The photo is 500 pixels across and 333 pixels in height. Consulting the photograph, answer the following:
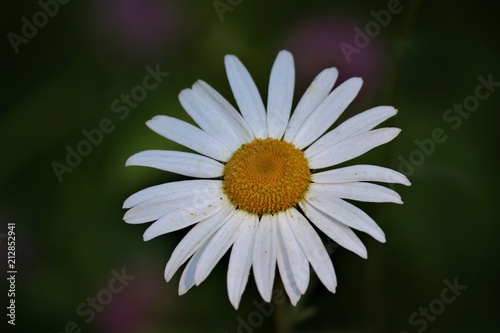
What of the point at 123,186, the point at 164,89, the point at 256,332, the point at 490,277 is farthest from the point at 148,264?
the point at 490,277

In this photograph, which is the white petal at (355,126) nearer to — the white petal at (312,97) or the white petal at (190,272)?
the white petal at (312,97)

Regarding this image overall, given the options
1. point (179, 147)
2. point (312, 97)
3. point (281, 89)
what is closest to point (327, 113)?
point (312, 97)

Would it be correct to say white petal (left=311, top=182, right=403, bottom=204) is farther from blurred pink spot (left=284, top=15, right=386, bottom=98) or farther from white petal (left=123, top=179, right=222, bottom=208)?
blurred pink spot (left=284, top=15, right=386, bottom=98)

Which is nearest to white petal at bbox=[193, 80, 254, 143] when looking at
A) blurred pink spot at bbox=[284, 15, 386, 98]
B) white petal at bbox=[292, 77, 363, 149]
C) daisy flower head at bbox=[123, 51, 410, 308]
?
daisy flower head at bbox=[123, 51, 410, 308]

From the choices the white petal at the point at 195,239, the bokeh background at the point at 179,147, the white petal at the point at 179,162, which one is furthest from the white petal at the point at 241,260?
the bokeh background at the point at 179,147

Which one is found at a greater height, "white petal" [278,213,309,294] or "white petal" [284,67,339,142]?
"white petal" [284,67,339,142]

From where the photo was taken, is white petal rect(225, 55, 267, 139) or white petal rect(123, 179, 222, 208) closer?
white petal rect(123, 179, 222, 208)

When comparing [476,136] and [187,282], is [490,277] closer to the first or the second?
[476,136]

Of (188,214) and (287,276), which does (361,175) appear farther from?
(188,214)
